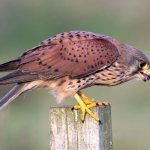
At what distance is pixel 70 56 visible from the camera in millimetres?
8516

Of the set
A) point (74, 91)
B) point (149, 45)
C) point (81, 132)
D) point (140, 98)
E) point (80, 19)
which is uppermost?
point (80, 19)

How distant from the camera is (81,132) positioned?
682cm

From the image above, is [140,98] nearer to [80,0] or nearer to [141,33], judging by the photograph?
[141,33]

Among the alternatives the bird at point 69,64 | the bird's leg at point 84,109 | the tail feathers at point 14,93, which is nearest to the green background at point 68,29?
the bird at point 69,64

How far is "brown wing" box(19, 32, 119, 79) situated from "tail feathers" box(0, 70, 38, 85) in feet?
0.50

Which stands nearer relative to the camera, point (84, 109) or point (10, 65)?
point (84, 109)

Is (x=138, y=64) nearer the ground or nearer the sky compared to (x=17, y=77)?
nearer the sky

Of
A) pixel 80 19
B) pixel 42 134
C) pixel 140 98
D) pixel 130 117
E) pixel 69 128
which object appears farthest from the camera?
pixel 80 19

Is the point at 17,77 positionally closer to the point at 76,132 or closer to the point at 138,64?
the point at 76,132

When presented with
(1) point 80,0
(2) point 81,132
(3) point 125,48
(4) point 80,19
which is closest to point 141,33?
(4) point 80,19

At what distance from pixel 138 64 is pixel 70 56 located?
825 mm

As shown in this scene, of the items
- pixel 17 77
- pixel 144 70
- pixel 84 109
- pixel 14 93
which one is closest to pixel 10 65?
pixel 17 77

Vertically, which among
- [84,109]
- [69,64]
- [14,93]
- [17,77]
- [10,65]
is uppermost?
[69,64]

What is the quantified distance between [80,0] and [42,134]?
12.1 m
